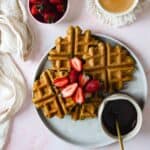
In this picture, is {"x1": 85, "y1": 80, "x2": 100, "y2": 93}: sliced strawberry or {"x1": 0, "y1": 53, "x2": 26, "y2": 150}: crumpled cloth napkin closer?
{"x1": 85, "y1": 80, "x2": 100, "y2": 93}: sliced strawberry

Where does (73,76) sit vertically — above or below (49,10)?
below

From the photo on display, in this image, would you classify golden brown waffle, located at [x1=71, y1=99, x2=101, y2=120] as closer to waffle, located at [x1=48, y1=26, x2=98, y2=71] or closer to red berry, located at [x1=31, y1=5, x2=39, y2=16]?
waffle, located at [x1=48, y1=26, x2=98, y2=71]

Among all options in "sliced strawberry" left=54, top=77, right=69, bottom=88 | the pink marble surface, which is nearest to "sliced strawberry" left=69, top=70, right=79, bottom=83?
"sliced strawberry" left=54, top=77, right=69, bottom=88

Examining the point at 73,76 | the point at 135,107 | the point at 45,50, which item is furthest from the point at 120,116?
the point at 45,50

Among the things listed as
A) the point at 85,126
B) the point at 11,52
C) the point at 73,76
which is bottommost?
the point at 85,126

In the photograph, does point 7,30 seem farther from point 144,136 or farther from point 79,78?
point 144,136

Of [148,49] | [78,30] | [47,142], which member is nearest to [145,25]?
[148,49]

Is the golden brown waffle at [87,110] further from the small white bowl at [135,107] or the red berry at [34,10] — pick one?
the red berry at [34,10]

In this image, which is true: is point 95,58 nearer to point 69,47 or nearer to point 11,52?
point 69,47
